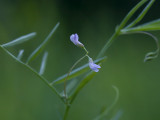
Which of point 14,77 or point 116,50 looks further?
point 116,50

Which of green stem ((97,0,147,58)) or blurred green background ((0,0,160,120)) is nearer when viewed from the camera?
green stem ((97,0,147,58))

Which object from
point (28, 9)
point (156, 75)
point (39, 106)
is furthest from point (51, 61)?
point (156, 75)

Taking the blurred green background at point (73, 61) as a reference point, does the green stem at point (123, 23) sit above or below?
above

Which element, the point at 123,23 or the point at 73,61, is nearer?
the point at 123,23

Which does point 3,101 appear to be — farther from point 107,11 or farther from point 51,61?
point 107,11

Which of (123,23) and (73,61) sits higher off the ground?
(123,23)

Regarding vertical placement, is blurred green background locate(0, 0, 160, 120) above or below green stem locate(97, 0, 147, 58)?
below

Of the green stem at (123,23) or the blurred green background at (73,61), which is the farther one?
the blurred green background at (73,61)

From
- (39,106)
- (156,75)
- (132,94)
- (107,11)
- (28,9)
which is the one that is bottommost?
(156,75)
